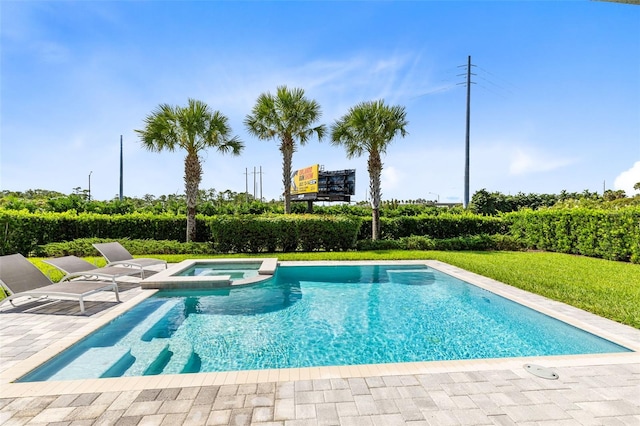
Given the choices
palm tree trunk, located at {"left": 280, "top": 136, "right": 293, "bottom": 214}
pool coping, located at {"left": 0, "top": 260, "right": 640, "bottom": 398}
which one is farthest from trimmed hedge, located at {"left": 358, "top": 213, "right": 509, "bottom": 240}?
pool coping, located at {"left": 0, "top": 260, "right": 640, "bottom": 398}

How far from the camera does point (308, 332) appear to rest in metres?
5.62

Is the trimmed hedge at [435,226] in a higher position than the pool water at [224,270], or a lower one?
higher

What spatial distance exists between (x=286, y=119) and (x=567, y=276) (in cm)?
1389

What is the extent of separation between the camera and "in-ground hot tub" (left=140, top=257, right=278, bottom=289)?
7953 mm

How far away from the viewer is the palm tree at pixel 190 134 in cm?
1486

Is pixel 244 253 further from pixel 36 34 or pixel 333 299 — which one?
pixel 36 34

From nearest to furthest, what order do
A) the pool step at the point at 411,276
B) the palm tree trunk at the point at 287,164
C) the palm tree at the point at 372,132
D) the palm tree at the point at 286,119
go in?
the pool step at the point at 411,276, the palm tree at the point at 372,132, the palm tree at the point at 286,119, the palm tree trunk at the point at 287,164

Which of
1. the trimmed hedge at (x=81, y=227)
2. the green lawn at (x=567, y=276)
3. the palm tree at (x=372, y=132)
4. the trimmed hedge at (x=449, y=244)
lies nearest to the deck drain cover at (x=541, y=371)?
the green lawn at (x=567, y=276)

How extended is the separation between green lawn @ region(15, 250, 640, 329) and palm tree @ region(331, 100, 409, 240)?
4590mm

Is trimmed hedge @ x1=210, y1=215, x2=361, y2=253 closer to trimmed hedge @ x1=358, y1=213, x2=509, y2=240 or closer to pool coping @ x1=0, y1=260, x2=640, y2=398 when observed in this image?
trimmed hedge @ x1=358, y1=213, x2=509, y2=240

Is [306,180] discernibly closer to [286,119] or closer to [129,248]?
[286,119]

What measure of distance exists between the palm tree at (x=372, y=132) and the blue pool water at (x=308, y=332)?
9498 mm

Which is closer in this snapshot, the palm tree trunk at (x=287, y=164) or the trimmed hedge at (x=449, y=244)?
the trimmed hedge at (x=449, y=244)

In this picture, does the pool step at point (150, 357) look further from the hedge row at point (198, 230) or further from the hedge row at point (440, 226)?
the hedge row at point (440, 226)
